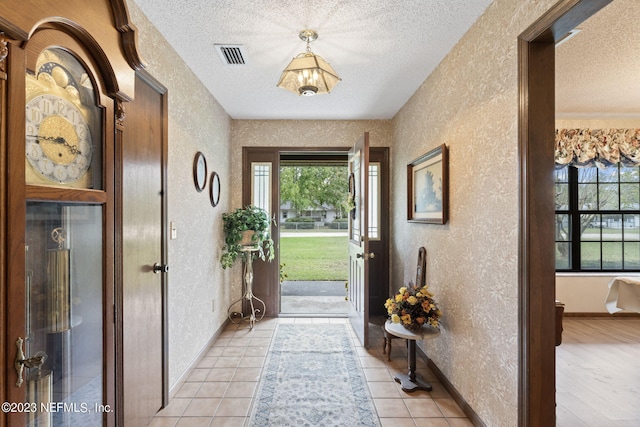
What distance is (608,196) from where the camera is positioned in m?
4.17

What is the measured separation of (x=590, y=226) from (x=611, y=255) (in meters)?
0.47

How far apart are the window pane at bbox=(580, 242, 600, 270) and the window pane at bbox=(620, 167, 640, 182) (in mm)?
951

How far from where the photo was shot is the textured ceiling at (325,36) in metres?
1.80

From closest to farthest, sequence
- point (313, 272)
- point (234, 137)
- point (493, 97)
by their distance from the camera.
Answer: point (493, 97) < point (234, 137) < point (313, 272)

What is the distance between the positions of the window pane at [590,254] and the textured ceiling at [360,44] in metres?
1.87

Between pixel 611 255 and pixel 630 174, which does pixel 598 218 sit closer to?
pixel 611 255

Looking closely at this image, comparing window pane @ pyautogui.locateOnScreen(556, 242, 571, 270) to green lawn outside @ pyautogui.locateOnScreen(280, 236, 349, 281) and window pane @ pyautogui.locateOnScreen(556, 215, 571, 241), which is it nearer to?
window pane @ pyautogui.locateOnScreen(556, 215, 571, 241)

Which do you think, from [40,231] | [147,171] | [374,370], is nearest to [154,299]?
[147,171]

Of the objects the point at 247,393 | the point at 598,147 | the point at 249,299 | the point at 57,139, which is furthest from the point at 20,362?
the point at 598,147

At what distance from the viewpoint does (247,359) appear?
283 cm

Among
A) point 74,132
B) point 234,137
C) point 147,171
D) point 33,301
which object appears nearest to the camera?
point 33,301

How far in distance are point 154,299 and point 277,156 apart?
2.41m

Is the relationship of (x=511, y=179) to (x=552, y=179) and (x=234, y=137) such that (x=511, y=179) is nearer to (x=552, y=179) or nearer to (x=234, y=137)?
(x=552, y=179)

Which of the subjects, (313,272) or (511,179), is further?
(313,272)
